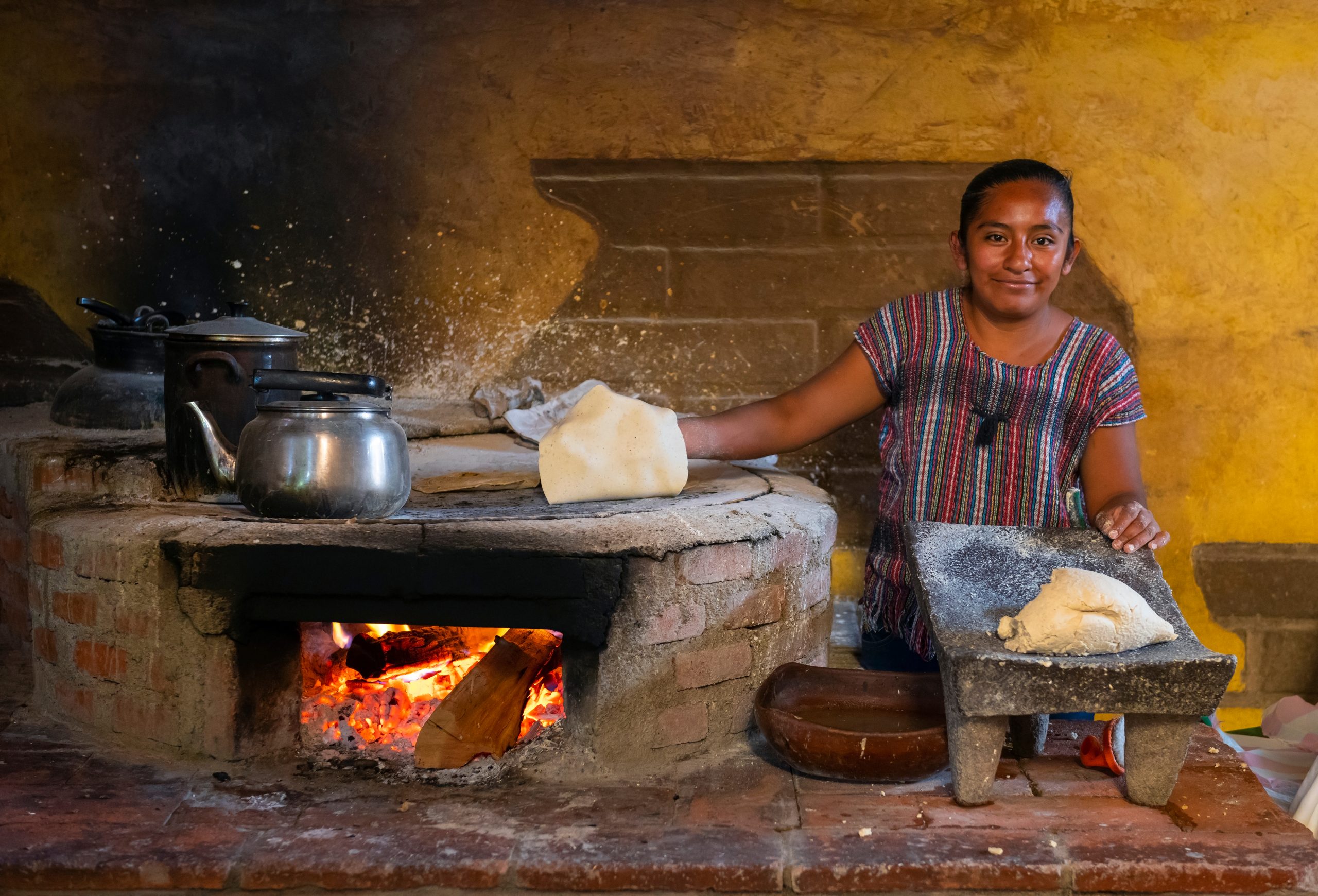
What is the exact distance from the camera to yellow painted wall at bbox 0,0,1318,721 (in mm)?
3295

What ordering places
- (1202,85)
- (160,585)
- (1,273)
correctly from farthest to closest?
1. (1,273)
2. (1202,85)
3. (160,585)

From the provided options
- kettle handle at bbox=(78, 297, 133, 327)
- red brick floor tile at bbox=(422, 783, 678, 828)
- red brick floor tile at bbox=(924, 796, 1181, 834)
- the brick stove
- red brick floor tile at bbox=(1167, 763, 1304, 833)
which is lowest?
red brick floor tile at bbox=(422, 783, 678, 828)

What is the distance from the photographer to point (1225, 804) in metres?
2.15

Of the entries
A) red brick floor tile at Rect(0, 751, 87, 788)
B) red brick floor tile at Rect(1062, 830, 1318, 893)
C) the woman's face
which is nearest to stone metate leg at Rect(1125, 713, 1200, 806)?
red brick floor tile at Rect(1062, 830, 1318, 893)

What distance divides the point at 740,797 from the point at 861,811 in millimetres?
228

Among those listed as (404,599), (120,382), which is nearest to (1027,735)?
(404,599)

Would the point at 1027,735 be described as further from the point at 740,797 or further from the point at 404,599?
the point at 404,599

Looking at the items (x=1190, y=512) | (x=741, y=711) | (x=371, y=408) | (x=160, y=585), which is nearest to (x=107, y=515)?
(x=160, y=585)

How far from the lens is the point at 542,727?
2.51 m

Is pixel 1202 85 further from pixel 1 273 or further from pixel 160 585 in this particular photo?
pixel 1 273

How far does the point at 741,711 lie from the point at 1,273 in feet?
8.60

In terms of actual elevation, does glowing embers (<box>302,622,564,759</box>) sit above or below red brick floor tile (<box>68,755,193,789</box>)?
above

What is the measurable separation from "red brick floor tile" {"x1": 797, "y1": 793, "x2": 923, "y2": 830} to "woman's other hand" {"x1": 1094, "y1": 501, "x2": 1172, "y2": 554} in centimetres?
62

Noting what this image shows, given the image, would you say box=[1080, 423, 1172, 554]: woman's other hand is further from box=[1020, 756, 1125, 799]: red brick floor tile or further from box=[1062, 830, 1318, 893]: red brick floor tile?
box=[1062, 830, 1318, 893]: red brick floor tile
